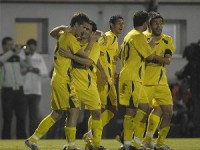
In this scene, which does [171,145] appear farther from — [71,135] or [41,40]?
[41,40]

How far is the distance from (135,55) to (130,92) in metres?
0.64

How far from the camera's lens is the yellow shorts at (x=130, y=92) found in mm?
18078

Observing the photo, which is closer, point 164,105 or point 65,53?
point 65,53

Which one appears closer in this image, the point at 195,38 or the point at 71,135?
the point at 71,135

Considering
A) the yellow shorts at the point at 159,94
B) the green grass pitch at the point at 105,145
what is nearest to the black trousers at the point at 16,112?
the green grass pitch at the point at 105,145

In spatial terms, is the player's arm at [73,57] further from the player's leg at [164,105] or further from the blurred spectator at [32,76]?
the blurred spectator at [32,76]

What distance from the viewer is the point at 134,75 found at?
1809 centimetres

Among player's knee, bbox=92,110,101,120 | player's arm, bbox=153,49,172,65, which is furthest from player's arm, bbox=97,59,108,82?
player's knee, bbox=92,110,101,120

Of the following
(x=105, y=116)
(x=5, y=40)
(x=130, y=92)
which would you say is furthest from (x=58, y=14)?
(x=130, y=92)

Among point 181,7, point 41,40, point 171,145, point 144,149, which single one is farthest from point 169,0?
point 144,149

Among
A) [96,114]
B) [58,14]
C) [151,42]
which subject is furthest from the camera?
[58,14]

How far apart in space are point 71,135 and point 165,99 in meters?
2.37

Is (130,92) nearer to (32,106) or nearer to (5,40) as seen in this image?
(5,40)

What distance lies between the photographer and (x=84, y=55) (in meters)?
17.5
